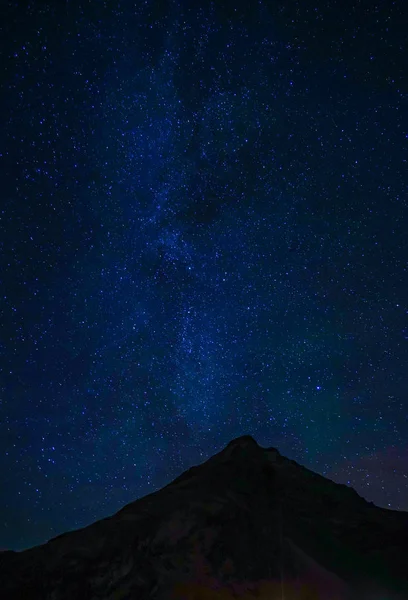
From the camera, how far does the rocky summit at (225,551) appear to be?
1065 cm

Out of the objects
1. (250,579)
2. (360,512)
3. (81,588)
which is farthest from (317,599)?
(81,588)

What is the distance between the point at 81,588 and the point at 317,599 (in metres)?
5.18

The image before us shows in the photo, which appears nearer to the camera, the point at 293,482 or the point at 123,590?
the point at 123,590

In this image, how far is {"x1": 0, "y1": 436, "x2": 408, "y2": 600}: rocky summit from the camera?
419 inches

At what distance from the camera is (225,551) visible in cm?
1153

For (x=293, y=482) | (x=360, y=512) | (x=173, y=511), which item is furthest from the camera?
(x=293, y=482)

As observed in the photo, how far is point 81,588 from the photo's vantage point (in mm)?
10656

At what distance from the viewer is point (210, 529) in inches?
471

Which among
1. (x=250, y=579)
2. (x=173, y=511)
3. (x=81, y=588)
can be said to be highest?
(x=173, y=511)

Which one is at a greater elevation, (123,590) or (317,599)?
(123,590)

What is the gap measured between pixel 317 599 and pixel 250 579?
1.50 m

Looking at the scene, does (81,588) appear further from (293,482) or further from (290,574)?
(293,482)

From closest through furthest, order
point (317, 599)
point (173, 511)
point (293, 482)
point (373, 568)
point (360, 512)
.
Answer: point (317, 599)
point (373, 568)
point (173, 511)
point (360, 512)
point (293, 482)

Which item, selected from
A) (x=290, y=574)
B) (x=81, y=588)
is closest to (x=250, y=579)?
(x=290, y=574)
